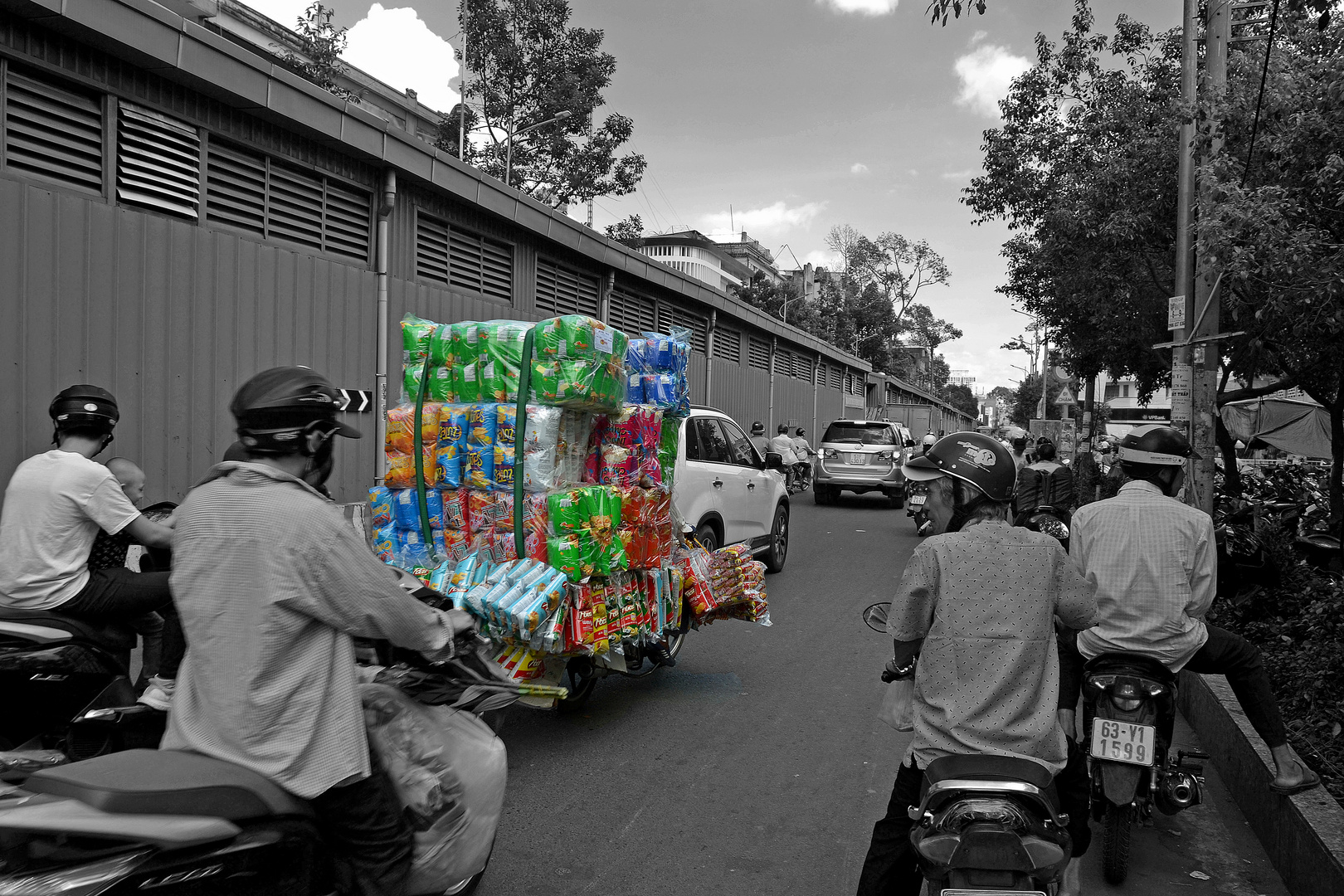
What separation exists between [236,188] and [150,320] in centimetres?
171

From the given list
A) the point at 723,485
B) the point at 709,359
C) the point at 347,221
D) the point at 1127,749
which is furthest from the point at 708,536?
the point at 709,359

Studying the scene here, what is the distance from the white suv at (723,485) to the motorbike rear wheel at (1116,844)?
4.94 metres

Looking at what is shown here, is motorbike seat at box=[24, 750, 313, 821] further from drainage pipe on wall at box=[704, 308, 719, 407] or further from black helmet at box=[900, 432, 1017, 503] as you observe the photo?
drainage pipe on wall at box=[704, 308, 719, 407]

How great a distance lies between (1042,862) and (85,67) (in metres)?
8.51

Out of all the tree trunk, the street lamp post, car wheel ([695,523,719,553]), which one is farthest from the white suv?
A: the street lamp post

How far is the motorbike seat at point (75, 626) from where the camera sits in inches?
147

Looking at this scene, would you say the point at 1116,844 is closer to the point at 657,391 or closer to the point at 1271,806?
the point at 1271,806

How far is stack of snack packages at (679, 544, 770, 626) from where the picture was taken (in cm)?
625

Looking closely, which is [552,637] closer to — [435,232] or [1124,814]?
[1124,814]

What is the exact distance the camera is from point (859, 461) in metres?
20.0

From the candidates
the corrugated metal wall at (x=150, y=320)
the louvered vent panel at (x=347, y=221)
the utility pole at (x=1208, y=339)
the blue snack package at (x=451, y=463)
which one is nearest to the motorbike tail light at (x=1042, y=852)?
the blue snack package at (x=451, y=463)

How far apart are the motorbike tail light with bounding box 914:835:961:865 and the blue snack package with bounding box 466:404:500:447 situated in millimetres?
3347

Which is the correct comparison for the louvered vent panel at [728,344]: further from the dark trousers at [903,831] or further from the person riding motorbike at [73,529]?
the dark trousers at [903,831]

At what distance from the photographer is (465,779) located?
259 cm
